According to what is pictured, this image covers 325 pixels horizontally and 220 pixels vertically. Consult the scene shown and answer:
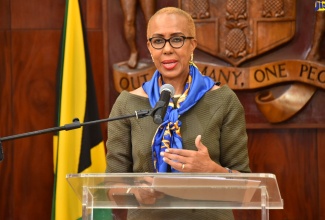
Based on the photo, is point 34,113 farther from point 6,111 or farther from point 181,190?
point 181,190

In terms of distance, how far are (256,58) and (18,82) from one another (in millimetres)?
1420

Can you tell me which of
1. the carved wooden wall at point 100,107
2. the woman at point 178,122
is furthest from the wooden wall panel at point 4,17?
the woman at point 178,122

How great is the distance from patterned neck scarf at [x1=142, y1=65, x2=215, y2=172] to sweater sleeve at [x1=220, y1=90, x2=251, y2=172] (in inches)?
4.7

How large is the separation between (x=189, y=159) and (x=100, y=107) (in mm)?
2028

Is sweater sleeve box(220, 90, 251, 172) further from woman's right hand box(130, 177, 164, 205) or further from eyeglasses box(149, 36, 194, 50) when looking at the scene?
woman's right hand box(130, 177, 164, 205)

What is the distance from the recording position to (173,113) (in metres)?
2.43

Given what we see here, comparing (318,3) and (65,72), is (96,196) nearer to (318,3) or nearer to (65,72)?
(65,72)

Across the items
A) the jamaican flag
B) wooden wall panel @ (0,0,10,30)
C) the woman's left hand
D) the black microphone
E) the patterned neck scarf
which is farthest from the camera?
wooden wall panel @ (0,0,10,30)

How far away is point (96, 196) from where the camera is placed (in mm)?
2012

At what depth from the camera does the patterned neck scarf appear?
7.88 ft

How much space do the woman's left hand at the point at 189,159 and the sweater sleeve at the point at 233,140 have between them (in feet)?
0.87

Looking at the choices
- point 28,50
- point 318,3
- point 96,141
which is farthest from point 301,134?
point 28,50

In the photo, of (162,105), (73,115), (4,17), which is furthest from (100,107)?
(162,105)

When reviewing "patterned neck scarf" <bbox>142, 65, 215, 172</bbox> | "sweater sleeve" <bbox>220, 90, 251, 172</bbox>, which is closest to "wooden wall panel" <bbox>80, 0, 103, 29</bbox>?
"patterned neck scarf" <bbox>142, 65, 215, 172</bbox>
